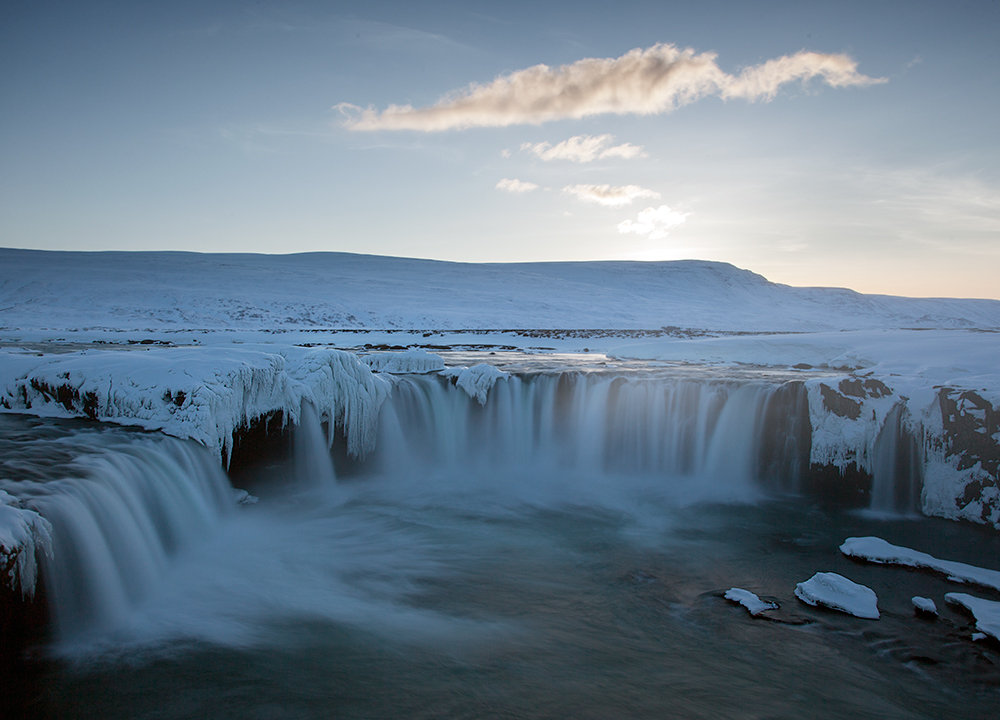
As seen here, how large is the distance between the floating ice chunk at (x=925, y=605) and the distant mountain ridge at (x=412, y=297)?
1237 inches

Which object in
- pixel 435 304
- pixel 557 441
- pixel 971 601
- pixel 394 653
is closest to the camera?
pixel 394 653

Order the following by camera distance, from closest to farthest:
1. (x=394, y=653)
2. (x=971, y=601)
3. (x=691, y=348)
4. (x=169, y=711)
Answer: (x=169, y=711)
(x=394, y=653)
(x=971, y=601)
(x=691, y=348)

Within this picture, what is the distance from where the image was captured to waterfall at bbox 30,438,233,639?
410 centimetres

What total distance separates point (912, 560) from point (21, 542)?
7782 millimetres

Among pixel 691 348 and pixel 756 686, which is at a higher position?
pixel 691 348

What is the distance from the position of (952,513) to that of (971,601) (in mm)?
2368

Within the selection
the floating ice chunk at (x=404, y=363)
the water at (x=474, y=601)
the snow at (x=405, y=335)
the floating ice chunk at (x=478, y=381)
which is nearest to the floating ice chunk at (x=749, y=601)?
the water at (x=474, y=601)

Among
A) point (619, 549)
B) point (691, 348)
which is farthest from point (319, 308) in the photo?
point (619, 549)

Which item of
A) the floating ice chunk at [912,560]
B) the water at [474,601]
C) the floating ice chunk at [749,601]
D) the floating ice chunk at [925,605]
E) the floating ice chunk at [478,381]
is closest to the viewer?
the water at [474,601]

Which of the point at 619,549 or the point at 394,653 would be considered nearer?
→ the point at 394,653

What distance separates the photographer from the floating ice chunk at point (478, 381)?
1030 centimetres

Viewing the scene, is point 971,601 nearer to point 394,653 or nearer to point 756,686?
point 756,686

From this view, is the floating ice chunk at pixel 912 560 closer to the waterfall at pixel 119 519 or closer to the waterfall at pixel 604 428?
the waterfall at pixel 604 428

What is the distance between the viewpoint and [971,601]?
506cm
